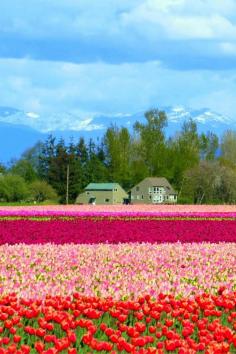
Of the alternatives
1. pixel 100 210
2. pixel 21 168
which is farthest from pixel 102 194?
pixel 100 210

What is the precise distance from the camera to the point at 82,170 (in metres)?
94.0

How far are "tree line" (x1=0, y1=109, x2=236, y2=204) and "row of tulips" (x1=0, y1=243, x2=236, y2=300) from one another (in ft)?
226

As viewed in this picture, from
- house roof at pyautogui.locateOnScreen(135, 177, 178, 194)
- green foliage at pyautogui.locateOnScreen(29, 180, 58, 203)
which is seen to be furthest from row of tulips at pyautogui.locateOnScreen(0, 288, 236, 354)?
house roof at pyautogui.locateOnScreen(135, 177, 178, 194)

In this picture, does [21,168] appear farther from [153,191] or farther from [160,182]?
[160,182]

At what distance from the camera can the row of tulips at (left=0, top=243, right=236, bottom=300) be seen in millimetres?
9969

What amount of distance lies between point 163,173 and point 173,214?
2392 inches

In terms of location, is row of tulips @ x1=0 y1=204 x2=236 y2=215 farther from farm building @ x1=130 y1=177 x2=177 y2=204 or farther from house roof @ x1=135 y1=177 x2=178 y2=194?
house roof @ x1=135 y1=177 x2=178 y2=194

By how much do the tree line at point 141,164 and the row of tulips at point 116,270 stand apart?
68.8 m

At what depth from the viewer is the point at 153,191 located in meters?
99.6

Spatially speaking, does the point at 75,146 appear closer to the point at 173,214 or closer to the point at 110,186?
the point at 110,186

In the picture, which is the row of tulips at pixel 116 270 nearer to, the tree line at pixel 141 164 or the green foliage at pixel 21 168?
the tree line at pixel 141 164

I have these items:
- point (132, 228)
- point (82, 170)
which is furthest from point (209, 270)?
point (82, 170)

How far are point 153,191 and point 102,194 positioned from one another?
758cm

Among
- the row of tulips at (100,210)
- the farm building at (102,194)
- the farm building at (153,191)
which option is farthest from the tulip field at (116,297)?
the farm building at (153,191)
